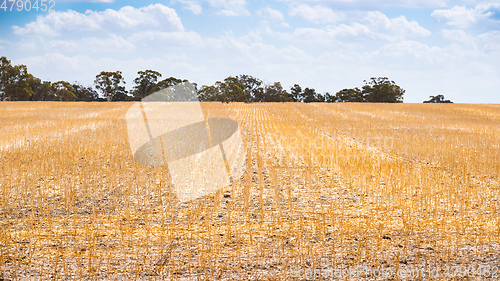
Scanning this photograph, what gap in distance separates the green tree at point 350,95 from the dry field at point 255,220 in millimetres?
79411

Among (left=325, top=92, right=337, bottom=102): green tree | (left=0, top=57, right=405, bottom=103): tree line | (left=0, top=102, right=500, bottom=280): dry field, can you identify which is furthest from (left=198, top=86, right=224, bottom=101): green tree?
(left=0, top=102, right=500, bottom=280): dry field

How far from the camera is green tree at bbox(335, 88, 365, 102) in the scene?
9250 centimetres

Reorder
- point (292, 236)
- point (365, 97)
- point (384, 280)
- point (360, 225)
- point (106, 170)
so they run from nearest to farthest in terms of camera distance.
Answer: point (384, 280), point (292, 236), point (360, 225), point (106, 170), point (365, 97)

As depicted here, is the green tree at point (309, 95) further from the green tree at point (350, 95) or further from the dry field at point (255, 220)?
the dry field at point (255, 220)

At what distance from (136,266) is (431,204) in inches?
260

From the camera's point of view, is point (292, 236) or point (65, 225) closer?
point (292, 236)

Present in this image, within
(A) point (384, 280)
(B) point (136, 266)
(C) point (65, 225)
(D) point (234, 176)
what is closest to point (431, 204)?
(A) point (384, 280)

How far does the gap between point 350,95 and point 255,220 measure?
3491 inches

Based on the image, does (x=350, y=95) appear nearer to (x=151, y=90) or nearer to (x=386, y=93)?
(x=386, y=93)

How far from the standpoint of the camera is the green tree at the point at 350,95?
303 feet

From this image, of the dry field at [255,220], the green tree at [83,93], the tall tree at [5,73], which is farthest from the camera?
the green tree at [83,93]

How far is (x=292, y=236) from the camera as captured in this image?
23.6ft

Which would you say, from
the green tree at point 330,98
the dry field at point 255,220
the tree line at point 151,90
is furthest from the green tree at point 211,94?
the dry field at point 255,220

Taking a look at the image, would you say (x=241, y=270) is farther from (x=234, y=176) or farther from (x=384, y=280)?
(x=234, y=176)
